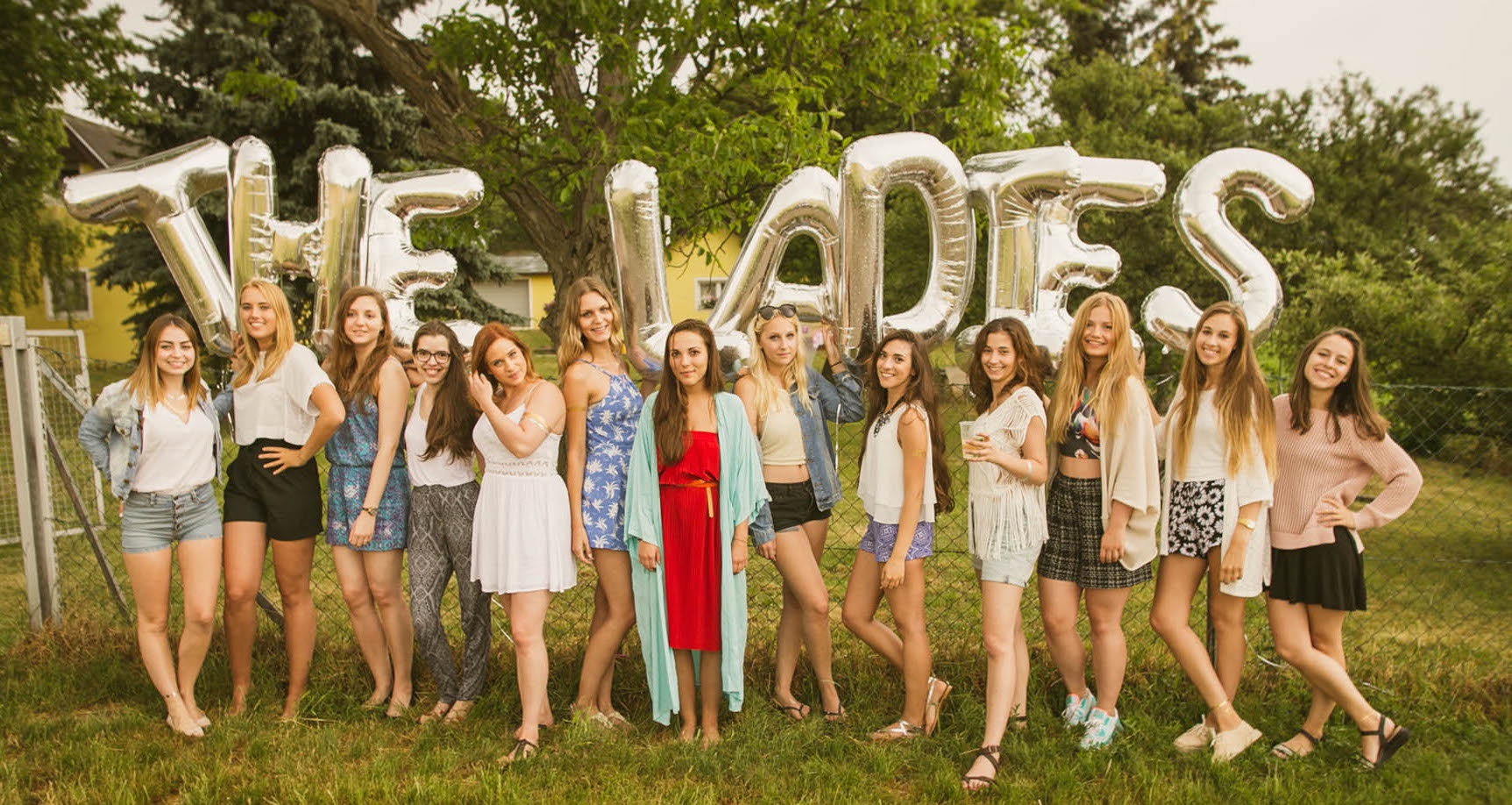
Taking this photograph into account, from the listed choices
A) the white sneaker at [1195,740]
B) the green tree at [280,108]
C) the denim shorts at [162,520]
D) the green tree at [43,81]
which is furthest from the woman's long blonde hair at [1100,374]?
the green tree at [280,108]

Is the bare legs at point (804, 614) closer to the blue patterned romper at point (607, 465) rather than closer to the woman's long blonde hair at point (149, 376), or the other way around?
the blue patterned romper at point (607, 465)

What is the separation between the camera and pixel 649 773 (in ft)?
10.8

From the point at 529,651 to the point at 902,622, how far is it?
141 centimetres

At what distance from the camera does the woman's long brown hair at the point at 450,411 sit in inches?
140

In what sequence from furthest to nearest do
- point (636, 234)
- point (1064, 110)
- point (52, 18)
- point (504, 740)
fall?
point (1064, 110) → point (52, 18) → point (636, 234) → point (504, 740)

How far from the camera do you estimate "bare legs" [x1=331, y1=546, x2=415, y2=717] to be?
371cm

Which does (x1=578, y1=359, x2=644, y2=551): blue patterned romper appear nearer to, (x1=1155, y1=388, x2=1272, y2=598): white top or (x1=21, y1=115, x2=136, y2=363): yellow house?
(x1=1155, y1=388, x2=1272, y2=598): white top

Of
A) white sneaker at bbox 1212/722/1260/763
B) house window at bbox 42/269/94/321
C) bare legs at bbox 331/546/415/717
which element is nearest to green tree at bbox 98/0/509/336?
house window at bbox 42/269/94/321

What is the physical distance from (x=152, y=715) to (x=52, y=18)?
6751 millimetres

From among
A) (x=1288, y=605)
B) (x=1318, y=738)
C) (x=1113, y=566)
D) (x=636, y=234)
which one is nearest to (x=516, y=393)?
(x=636, y=234)

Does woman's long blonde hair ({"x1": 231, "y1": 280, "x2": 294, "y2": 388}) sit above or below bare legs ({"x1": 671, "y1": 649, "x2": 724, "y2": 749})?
above

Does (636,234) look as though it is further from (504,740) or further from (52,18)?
(52,18)

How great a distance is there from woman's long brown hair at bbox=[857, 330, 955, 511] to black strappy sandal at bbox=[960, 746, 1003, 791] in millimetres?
898

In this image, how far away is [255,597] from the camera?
379 cm
